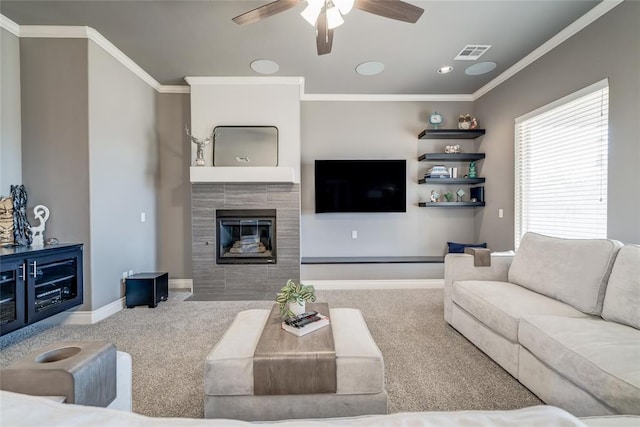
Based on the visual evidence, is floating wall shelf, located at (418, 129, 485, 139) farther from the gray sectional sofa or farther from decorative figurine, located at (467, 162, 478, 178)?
the gray sectional sofa

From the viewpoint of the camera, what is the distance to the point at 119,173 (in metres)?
3.37

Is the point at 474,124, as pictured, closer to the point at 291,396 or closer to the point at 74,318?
the point at 291,396

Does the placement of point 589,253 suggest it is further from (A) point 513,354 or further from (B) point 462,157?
(B) point 462,157

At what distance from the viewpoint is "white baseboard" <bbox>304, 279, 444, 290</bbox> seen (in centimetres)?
416

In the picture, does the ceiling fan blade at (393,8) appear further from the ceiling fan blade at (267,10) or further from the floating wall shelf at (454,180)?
the floating wall shelf at (454,180)

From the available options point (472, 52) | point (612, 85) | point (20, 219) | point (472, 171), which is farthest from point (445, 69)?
point (20, 219)

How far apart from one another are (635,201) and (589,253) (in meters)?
0.69

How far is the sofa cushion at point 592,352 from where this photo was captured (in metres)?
1.23

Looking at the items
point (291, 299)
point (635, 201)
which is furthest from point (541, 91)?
point (291, 299)

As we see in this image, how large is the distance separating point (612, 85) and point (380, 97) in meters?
2.65

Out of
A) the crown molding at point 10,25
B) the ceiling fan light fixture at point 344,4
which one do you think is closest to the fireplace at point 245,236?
the ceiling fan light fixture at point 344,4

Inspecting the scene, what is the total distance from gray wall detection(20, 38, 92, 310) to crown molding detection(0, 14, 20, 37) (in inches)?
2.9

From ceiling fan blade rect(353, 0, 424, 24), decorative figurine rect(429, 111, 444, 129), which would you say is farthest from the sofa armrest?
decorative figurine rect(429, 111, 444, 129)

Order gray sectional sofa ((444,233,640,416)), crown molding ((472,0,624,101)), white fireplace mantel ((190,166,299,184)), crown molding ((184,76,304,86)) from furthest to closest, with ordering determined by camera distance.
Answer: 1. crown molding ((184,76,304,86))
2. white fireplace mantel ((190,166,299,184))
3. crown molding ((472,0,624,101))
4. gray sectional sofa ((444,233,640,416))
